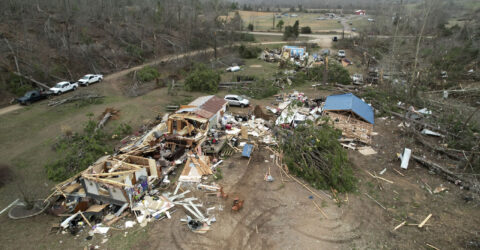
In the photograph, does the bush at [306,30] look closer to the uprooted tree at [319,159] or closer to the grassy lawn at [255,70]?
the grassy lawn at [255,70]

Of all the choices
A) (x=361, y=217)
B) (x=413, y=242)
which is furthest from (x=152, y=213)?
(x=413, y=242)

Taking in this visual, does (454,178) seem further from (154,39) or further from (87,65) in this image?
(154,39)

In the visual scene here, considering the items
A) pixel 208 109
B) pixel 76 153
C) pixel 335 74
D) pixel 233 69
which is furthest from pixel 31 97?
pixel 335 74

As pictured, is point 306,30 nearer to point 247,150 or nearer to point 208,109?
point 208,109

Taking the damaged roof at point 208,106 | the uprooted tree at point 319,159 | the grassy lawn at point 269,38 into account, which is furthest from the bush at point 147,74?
the grassy lawn at point 269,38

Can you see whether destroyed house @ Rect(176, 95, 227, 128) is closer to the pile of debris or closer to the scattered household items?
the pile of debris

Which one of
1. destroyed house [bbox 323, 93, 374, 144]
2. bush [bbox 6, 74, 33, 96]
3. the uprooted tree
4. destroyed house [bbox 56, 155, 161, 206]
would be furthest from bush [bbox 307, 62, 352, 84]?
bush [bbox 6, 74, 33, 96]
